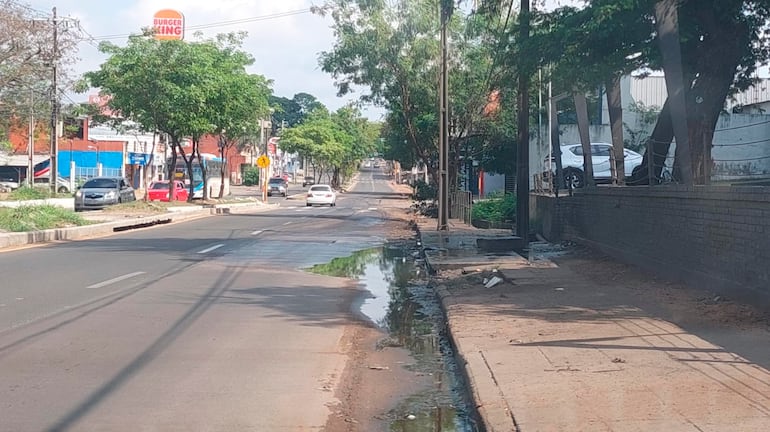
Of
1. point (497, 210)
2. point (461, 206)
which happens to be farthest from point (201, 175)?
point (497, 210)

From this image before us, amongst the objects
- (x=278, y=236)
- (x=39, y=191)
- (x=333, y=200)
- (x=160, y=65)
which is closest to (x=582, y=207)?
(x=278, y=236)

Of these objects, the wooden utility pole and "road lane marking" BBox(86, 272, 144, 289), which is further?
the wooden utility pole

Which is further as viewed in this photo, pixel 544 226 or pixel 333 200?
pixel 333 200

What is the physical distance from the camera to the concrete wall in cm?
1073

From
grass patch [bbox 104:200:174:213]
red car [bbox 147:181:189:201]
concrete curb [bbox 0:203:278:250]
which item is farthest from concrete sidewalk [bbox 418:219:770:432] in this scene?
red car [bbox 147:181:189:201]

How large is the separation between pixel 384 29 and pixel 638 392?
28.7 m

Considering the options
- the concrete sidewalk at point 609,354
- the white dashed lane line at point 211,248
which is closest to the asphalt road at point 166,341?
the white dashed lane line at point 211,248

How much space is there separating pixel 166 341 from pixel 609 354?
4.82 metres

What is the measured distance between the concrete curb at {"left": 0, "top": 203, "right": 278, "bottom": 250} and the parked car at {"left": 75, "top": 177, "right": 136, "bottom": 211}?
3.76 m

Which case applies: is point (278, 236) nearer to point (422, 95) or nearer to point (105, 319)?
point (422, 95)

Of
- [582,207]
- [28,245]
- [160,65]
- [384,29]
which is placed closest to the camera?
[582,207]

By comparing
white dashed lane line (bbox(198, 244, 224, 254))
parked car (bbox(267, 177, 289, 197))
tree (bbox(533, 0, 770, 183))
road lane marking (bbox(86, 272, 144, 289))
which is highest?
tree (bbox(533, 0, 770, 183))

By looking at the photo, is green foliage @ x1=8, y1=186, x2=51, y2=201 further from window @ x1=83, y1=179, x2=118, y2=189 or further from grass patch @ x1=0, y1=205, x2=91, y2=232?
grass patch @ x1=0, y1=205, x2=91, y2=232

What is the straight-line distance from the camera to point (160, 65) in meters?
41.9
